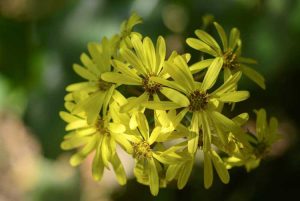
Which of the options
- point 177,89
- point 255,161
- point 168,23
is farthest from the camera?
point 168,23

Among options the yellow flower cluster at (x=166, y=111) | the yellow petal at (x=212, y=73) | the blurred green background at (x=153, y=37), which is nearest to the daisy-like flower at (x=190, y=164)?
the yellow flower cluster at (x=166, y=111)

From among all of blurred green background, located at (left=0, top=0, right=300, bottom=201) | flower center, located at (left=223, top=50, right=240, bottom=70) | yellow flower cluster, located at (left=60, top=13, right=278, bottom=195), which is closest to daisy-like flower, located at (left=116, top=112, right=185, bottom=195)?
yellow flower cluster, located at (left=60, top=13, right=278, bottom=195)

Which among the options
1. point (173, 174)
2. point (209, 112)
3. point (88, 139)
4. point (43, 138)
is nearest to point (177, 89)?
point (209, 112)

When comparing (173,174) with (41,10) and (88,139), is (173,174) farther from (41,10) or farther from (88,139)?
(41,10)

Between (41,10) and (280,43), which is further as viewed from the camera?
(41,10)

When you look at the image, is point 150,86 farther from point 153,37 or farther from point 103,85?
point 153,37

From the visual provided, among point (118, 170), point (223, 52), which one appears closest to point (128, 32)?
point (223, 52)
